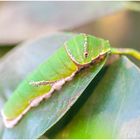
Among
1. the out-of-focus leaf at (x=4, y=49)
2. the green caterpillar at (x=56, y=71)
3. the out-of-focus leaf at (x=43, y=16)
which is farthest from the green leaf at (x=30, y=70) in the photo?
the out-of-focus leaf at (x=4, y=49)

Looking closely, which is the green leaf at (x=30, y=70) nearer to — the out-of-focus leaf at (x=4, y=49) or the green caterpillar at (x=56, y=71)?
the green caterpillar at (x=56, y=71)

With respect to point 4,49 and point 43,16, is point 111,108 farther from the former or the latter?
point 4,49

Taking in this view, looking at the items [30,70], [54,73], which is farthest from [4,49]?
[54,73]

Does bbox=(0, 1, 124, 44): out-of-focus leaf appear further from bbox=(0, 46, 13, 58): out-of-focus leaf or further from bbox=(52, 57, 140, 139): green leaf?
bbox=(52, 57, 140, 139): green leaf

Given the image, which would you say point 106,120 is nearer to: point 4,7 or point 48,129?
point 48,129

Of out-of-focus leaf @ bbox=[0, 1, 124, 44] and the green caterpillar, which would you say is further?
out-of-focus leaf @ bbox=[0, 1, 124, 44]

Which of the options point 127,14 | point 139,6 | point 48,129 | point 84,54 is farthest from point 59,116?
point 127,14

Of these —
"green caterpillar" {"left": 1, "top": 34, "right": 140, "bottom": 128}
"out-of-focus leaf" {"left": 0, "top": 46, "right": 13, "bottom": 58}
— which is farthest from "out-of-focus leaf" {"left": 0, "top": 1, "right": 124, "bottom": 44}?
"green caterpillar" {"left": 1, "top": 34, "right": 140, "bottom": 128}
